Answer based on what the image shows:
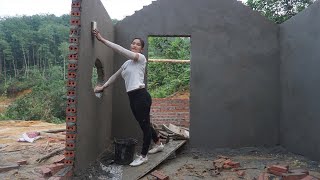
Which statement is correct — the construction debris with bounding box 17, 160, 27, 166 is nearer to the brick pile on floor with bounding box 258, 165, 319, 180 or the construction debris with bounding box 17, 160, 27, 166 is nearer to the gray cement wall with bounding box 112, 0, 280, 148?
the gray cement wall with bounding box 112, 0, 280, 148

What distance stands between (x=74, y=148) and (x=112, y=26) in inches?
120

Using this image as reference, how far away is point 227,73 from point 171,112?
3.60 metres

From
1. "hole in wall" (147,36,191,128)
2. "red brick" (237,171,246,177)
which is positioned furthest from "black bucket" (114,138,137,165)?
"hole in wall" (147,36,191,128)

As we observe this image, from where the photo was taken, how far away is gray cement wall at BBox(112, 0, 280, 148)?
6512mm

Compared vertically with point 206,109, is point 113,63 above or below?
above

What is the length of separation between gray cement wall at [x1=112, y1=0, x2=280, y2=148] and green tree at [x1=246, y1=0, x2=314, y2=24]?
195 cm

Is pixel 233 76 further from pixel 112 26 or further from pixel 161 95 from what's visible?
pixel 161 95

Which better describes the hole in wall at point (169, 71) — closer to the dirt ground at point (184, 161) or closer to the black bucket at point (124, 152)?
the dirt ground at point (184, 161)

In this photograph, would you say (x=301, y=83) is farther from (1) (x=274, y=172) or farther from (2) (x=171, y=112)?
(2) (x=171, y=112)

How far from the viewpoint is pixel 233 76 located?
6520 millimetres

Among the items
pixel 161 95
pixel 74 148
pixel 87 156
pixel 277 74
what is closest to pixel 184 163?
pixel 87 156

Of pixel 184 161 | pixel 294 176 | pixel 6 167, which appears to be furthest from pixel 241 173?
pixel 6 167

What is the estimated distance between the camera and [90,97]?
4.64m

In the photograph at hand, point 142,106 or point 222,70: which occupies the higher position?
point 222,70
